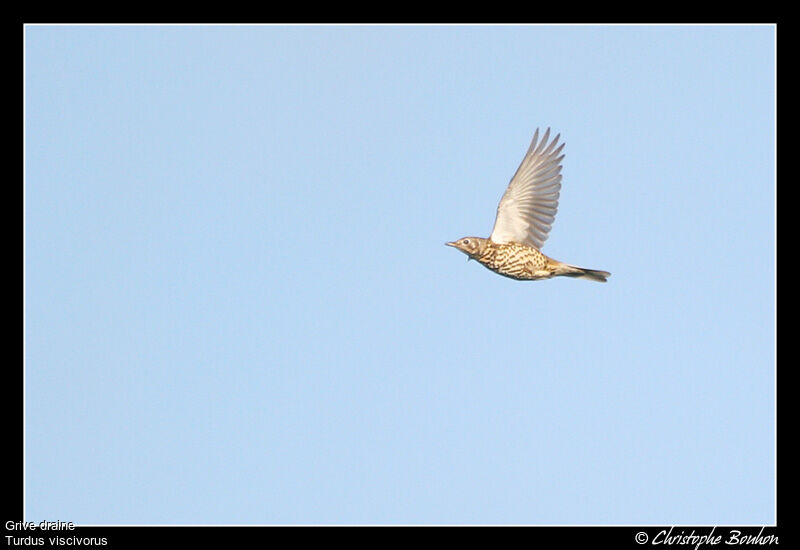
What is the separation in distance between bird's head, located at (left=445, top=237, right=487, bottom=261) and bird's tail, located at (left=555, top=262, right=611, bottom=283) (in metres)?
1.19

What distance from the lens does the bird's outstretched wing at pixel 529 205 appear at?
33250mm

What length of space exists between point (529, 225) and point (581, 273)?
0.99m

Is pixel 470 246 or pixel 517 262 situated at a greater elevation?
pixel 470 246

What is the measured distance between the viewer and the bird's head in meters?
32.8

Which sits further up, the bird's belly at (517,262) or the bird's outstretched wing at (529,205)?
the bird's outstretched wing at (529,205)

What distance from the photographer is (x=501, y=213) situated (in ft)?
109

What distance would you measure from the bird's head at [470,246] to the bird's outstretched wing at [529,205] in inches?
17.7

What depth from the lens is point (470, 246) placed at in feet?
108

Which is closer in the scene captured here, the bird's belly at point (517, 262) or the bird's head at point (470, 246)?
the bird's head at point (470, 246)
